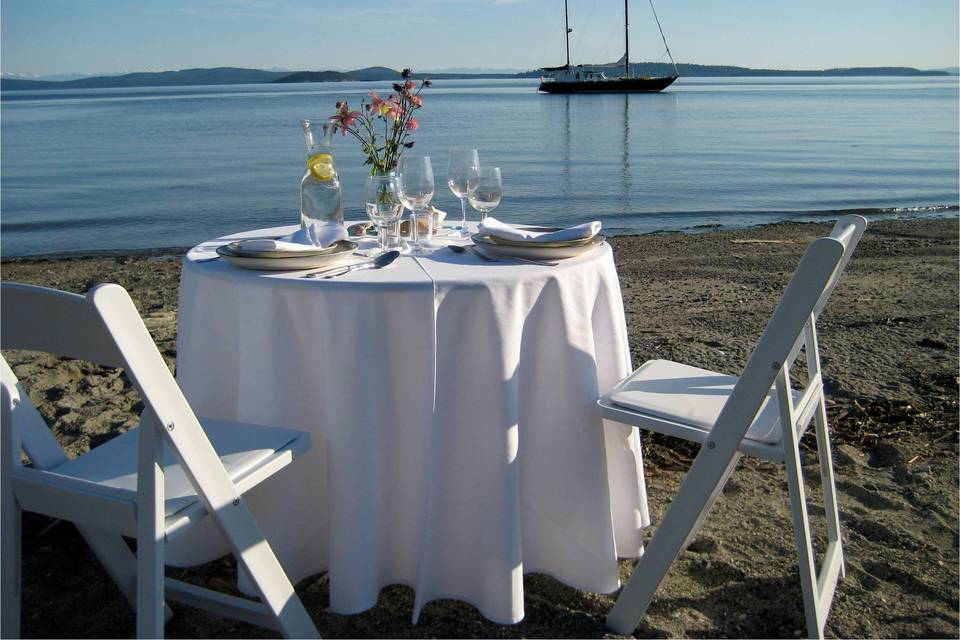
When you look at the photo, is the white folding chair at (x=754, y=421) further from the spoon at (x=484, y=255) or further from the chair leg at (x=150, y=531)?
the chair leg at (x=150, y=531)

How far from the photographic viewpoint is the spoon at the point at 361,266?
2.19 metres

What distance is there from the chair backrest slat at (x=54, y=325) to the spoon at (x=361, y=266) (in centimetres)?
66

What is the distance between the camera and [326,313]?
210 cm

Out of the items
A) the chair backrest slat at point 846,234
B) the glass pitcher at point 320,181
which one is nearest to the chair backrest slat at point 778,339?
the chair backrest slat at point 846,234

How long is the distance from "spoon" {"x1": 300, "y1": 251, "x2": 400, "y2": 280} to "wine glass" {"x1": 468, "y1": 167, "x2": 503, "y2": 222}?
467mm

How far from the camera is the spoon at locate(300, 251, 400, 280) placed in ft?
7.17

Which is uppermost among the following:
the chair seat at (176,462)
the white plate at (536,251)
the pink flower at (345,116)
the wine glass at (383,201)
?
the pink flower at (345,116)

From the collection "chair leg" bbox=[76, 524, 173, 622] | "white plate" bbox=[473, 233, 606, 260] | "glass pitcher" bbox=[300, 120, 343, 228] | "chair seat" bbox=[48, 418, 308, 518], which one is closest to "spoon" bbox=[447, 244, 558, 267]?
"white plate" bbox=[473, 233, 606, 260]

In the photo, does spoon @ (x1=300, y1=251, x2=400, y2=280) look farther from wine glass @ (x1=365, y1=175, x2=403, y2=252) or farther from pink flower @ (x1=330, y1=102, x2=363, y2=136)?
pink flower @ (x1=330, y1=102, x2=363, y2=136)

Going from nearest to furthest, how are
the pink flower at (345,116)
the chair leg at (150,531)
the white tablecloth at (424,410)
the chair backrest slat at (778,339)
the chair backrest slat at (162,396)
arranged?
the chair backrest slat at (162,396) → the chair leg at (150,531) → the chair backrest slat at (778,339) → the white tablecloth at (424,410) → the pink flower at (345,116)

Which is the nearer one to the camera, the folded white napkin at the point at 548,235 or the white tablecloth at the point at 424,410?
the white tablecloth at the point at 424,410

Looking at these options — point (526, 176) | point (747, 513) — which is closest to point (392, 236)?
point (747, 513)

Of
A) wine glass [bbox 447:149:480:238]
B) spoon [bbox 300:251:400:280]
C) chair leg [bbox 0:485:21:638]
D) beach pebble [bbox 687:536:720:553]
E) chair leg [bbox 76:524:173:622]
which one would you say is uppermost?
wine glass [bbox 447:149:480:238]

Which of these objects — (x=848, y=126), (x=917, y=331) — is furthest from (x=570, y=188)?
(x=848, y=126)
